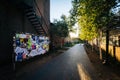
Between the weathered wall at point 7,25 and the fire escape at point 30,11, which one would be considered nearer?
the weathered wall at point 7,25

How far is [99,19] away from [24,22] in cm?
770

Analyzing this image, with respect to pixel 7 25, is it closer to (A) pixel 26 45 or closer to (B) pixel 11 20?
(B) pixel 11 20

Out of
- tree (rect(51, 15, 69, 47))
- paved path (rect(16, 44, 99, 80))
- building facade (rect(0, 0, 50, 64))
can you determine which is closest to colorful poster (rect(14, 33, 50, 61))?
building facade (rect(0, 0, 50, 64))

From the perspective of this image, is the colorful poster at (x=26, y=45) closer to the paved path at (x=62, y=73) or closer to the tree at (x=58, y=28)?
the paved path at (x=62, y=73)

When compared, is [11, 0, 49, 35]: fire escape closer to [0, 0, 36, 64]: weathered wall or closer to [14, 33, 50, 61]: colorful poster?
[0, 0, 36, 64]: weathered wall

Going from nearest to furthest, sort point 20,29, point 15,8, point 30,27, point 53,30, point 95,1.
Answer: point 95,1
point 15,8
point 20,29
point 30,27
point 53,30

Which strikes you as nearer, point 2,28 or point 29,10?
point 2,28

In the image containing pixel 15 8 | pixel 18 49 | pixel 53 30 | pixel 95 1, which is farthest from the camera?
pixel 53 30

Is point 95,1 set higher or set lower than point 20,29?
higher

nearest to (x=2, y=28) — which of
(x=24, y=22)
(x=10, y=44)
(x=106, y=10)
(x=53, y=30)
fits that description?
(x=10, y=44)

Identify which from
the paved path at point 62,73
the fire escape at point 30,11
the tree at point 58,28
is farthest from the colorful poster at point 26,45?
the tree at point 58,28

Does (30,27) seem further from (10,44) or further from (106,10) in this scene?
(106,10)

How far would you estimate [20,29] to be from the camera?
18469 millimetres

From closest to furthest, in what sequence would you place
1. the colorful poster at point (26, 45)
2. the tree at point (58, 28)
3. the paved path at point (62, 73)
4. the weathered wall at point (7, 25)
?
the paved path at point (62, 73), the colorful poster at point (26, 45), the weathered wall at point (7, 25), the tree at point (58, 28)
